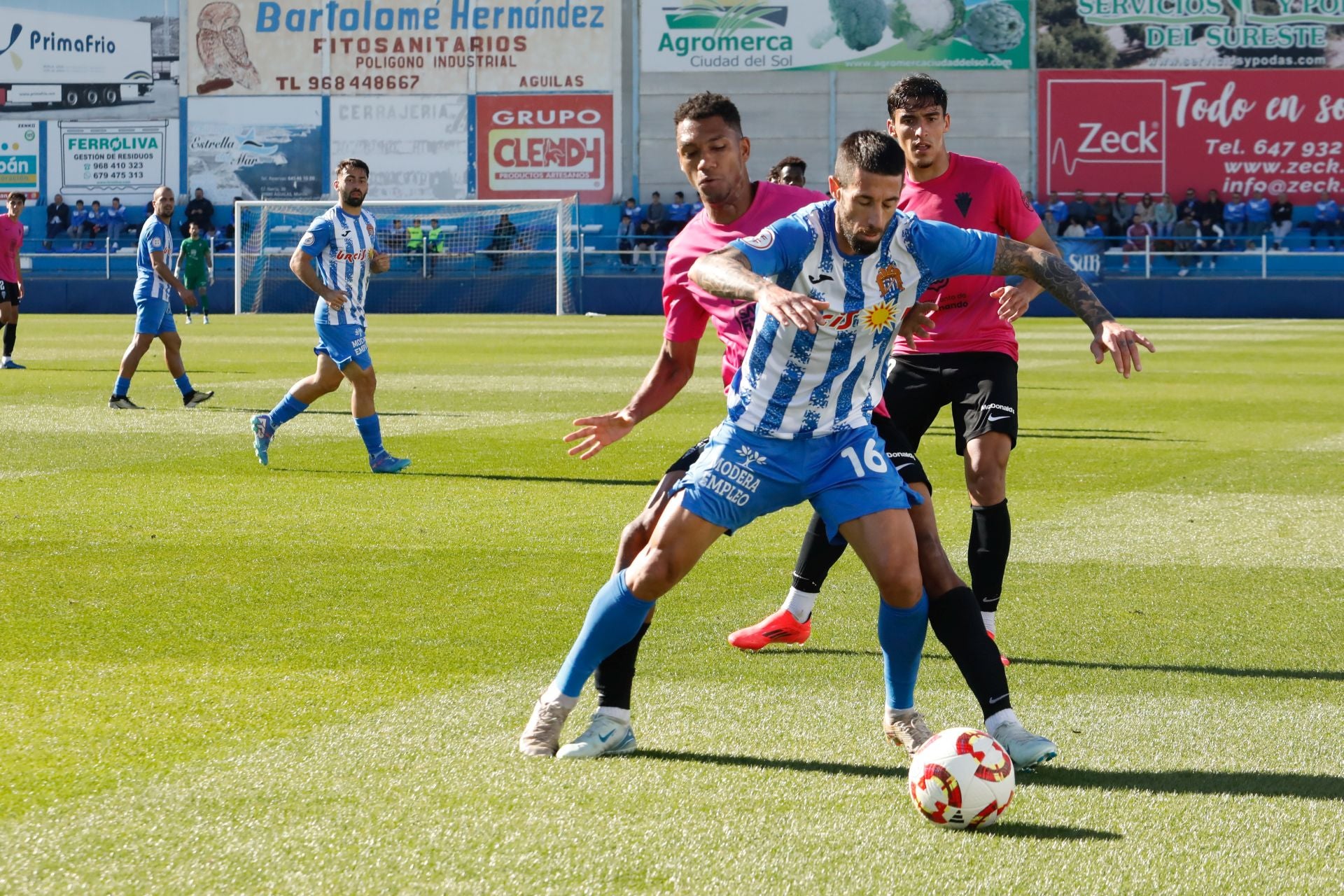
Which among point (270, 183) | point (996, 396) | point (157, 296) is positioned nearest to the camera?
point (996, 396)

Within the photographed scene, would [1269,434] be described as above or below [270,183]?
below

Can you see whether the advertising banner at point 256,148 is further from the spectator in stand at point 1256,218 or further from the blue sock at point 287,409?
the blue sock at point 287,409

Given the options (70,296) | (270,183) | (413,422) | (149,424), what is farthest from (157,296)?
(270,183)

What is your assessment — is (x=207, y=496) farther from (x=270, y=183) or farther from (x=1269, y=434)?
(x=270, y=183)

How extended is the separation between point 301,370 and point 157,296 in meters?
4.35

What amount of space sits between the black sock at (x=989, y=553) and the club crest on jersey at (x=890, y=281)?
170 cm

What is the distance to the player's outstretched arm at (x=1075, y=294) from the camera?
15.3 feet

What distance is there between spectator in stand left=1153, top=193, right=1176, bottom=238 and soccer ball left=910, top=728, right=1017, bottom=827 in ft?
126

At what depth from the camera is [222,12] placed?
47312 millimetres

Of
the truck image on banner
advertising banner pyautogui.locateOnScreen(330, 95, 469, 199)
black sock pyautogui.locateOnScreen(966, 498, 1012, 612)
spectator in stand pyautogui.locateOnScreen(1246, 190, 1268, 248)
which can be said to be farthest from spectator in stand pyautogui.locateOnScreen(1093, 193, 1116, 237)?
black sock pyautogui.locateOnScreen(966, 498, 1012, 612)

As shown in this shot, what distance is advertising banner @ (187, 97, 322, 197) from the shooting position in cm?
4603

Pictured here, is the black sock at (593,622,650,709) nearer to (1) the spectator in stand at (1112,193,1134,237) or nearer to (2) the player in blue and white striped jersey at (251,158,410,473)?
(2) the player in blue and white striped jersey at (251,158,410,473)

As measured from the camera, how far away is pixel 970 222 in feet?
20.1

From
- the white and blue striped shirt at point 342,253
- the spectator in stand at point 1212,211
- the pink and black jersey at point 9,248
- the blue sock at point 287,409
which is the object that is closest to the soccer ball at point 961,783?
the white and blue striped shirt at point 342,253
